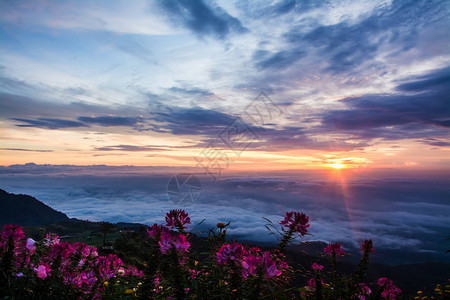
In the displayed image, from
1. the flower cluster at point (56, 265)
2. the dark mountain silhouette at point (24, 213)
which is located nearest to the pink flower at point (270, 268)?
the flower cluster at point (56, 265)

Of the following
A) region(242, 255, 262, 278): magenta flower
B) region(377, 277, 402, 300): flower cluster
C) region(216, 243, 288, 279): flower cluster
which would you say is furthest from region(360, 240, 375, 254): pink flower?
region(242, 255, 262, 278): magenta flower

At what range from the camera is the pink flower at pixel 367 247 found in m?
3.87

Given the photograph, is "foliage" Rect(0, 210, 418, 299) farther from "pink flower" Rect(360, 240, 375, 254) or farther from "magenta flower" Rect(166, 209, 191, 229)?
"pink flower" Rect(360, 240, 375, 254)

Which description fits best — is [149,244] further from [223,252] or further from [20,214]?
[20,214]

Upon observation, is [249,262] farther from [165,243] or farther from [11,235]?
[11,235]

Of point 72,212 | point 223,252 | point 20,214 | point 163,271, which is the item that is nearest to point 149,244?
point 163,271

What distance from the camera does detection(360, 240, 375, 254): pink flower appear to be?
3.87 meters

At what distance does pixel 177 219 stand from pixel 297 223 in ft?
5.19

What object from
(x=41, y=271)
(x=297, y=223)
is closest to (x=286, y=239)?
(x=297, y=223)

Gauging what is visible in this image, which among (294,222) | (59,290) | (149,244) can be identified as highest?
(294,222)

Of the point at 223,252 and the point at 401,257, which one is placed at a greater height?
the point at 223,252

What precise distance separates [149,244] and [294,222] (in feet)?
6.35

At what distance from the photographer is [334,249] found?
3705 millimetres

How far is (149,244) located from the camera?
3014mm
